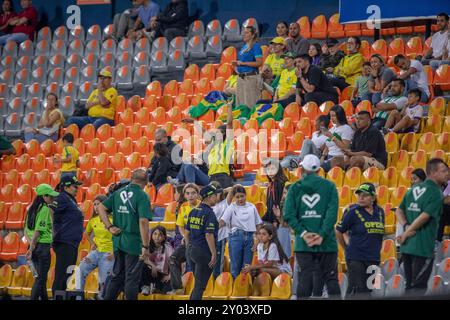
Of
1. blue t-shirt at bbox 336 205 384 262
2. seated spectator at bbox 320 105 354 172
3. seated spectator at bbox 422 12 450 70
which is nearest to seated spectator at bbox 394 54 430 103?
seated spectator at bbox 422 12 450 70

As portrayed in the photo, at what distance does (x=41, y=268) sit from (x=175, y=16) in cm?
607

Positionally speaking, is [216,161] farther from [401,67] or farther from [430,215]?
[430,215]

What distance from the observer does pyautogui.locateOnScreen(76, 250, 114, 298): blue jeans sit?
12484 mm

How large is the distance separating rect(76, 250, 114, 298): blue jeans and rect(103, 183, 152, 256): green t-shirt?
1409mm

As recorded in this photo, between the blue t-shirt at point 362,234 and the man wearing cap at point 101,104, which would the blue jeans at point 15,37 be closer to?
the man wearing cap at point 101,104

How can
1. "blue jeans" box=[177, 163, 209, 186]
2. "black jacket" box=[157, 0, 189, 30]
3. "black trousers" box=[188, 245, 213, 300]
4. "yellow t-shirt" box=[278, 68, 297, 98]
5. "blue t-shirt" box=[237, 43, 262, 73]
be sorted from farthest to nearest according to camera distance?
"black jacket" box=[157, 0, 189, 30] < "blue t-shirt" box=[237, 43, 262, 73] < "yellow t-shirt" box=[278, 68, 297, 98] < "blue jeans" box=[177, 163, 209, 186] < "black trousers" box=[188, 245, 213, 300]

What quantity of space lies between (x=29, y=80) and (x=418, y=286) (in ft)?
32.1

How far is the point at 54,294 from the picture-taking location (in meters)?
12.0

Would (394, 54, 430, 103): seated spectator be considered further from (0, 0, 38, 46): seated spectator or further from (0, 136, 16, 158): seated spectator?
(0, 0, 38, 46): seated spectator

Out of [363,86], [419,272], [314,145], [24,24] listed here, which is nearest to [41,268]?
[314,145]

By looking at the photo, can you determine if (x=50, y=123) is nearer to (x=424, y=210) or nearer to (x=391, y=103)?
(x=391, y=103)

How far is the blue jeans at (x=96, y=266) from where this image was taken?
492 inches

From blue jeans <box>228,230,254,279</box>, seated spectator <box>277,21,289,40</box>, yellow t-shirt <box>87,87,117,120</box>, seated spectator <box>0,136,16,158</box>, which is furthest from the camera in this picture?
seated spectator <box>0,136,16,158</box>

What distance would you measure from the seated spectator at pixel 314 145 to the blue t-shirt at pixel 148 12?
17.1ft
